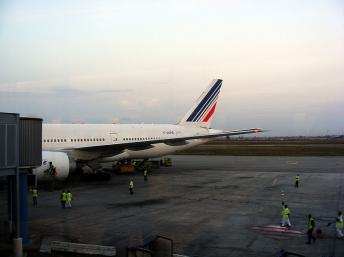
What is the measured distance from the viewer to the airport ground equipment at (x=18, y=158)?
1323 cm

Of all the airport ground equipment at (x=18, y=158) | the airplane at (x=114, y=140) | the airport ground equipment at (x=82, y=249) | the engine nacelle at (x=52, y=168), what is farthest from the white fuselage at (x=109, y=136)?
the airport ground equipment at (x=82, y=249)

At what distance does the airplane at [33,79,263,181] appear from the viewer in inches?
1016

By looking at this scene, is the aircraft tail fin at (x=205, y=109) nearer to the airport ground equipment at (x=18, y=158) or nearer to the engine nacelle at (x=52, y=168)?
the engine nacelle at (x=52, y=168)

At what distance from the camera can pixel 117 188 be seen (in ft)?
92.2

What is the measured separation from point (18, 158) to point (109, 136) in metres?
22.5

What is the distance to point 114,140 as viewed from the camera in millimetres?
36656

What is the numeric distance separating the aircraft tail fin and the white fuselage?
67cm

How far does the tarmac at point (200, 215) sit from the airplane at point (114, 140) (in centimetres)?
208

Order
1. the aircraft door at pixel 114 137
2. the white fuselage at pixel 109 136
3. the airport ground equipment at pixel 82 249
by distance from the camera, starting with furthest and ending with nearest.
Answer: the aircraft door at pixel 114 137
the white fuselage at pixel 109 136
the airport ground equipment at pixel 82 249

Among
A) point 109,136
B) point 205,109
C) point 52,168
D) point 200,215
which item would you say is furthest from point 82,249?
point 205,109

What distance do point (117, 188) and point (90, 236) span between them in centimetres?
1320

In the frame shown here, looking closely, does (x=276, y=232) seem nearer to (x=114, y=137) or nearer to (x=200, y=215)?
(x=200, y=215)

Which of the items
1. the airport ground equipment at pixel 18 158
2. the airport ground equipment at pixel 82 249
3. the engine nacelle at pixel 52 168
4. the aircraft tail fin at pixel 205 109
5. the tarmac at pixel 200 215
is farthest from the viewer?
the aircraft tail fin at pixel 205 109

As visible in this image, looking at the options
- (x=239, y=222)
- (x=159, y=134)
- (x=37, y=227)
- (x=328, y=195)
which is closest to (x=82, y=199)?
(x=37, y=227)
